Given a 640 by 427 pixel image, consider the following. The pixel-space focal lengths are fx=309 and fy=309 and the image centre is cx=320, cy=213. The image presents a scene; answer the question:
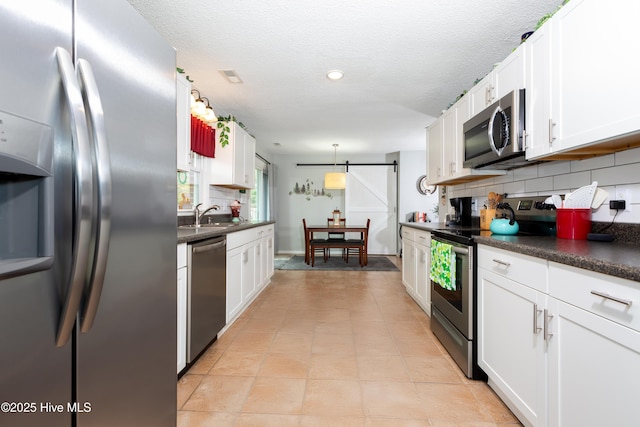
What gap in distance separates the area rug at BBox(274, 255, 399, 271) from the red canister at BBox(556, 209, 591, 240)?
12.3ft

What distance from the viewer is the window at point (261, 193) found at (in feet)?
20.5

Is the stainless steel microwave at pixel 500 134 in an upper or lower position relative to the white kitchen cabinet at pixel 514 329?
upper

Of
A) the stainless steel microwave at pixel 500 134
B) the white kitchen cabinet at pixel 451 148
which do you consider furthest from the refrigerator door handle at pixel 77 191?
the white kitchen cabinet at pixel 451 148

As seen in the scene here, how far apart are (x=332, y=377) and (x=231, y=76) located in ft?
9.06

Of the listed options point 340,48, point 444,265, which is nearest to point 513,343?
point 444,265

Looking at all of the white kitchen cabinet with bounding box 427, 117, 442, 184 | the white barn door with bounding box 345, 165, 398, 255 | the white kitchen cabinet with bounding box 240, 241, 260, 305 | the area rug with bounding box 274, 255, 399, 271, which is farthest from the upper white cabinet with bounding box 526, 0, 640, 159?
the white barn door with bounding box 345, 165, 398, 255

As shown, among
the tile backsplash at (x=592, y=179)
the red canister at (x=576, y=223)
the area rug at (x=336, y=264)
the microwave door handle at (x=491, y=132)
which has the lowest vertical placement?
the area rug at (x=336, y=264)

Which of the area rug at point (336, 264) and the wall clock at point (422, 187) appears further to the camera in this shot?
the wall clock at point (422, 187)

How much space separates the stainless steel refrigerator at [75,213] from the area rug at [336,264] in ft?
15.0

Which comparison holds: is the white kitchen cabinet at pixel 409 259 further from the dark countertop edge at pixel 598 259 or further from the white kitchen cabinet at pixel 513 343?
the dark countertop edge at pixel 598 259

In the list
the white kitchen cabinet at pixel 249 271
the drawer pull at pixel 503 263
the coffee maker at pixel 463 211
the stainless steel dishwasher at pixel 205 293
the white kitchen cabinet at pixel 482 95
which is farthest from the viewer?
the coffee maker at pixel 463 211

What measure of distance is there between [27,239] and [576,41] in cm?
218

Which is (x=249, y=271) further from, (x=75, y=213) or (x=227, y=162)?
(x=75, y=213)

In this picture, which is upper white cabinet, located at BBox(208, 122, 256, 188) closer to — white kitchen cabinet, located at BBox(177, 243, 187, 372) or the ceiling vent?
the ceiling vent
